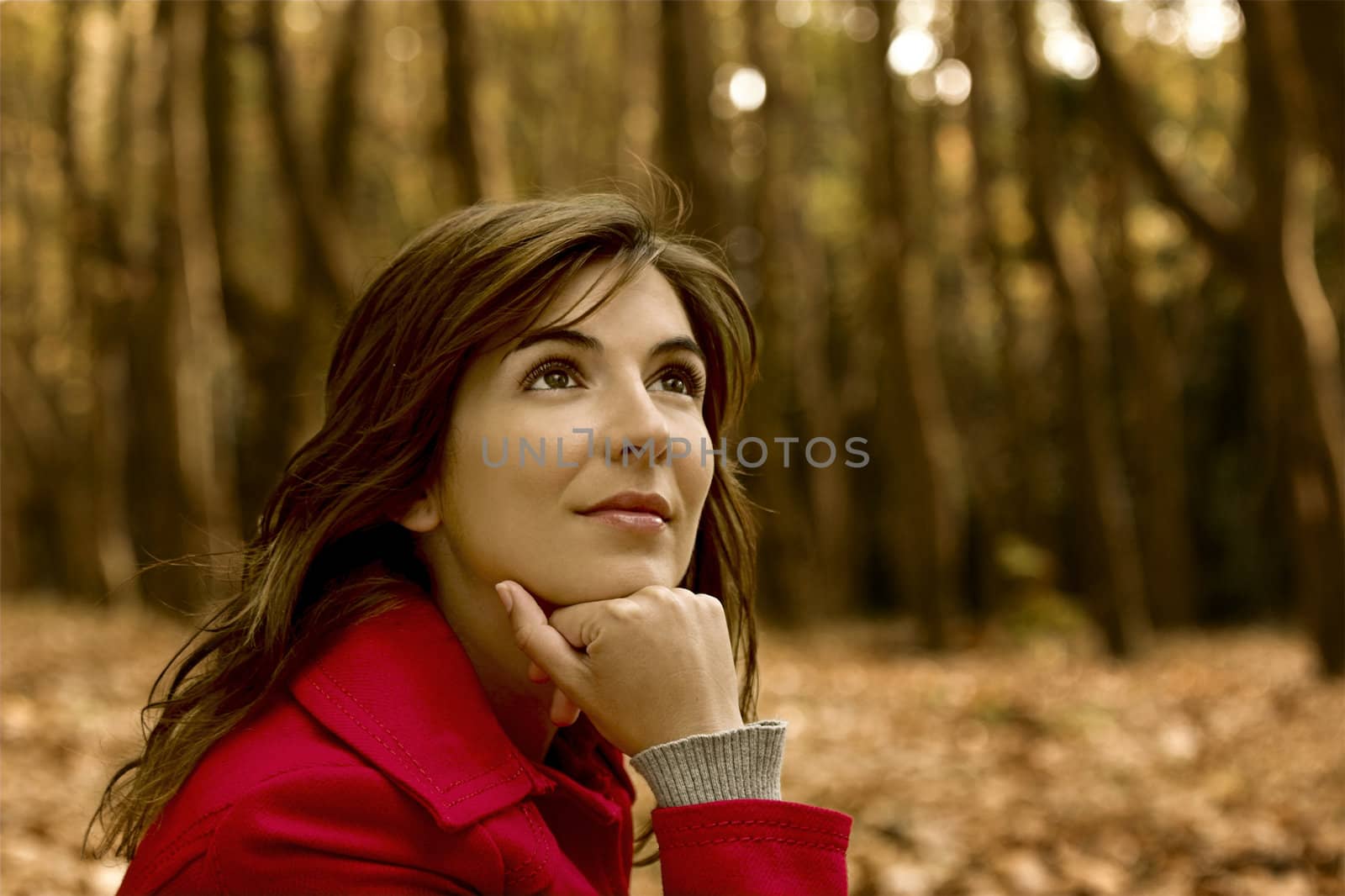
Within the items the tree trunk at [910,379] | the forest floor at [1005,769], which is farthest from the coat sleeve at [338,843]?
the tree trunk at [910,379]

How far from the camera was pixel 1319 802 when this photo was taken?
18.0 feet

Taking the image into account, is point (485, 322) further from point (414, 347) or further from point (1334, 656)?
point (1334, 656)

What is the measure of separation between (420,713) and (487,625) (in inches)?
10.0

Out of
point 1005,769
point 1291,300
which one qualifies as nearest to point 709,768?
point 1005,769

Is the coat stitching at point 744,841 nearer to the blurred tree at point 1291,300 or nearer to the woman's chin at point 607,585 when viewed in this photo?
the woman's chin at point 607,585

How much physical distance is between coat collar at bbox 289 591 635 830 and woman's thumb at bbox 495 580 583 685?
0.35 ft

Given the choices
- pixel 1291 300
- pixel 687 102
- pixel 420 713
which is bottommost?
pixel 420 713

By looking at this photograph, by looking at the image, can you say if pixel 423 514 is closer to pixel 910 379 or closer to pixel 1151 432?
pixel 910 379

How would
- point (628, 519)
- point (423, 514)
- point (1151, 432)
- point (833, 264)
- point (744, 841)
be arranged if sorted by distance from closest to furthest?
point (744, 841) < point (628, 519) < point (423, 514) < point (1151, 432) < point (833, 264)

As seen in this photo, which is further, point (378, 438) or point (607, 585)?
point (378, 438)

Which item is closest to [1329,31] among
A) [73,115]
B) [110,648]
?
[110,648]

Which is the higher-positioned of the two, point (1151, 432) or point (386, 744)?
point (386, 744)

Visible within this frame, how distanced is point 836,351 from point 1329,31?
16.8 meters

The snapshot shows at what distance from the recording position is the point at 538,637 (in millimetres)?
1840
